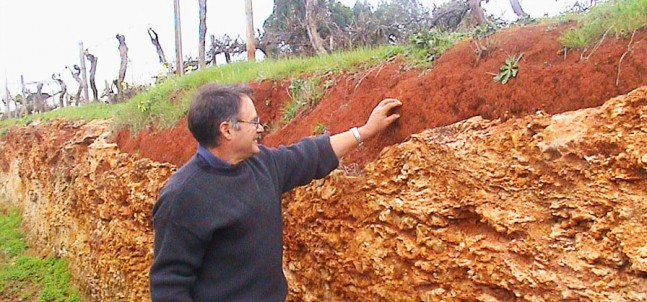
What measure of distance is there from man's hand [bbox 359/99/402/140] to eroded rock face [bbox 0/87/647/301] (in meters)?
0.15

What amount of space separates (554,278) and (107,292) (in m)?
5.42

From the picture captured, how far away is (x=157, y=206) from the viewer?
241 centimetres

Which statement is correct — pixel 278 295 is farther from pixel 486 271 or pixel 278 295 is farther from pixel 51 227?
pixel 51 227

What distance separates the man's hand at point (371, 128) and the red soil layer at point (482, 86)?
0.06 meters

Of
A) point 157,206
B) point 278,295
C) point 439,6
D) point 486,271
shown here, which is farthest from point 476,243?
point 439,6

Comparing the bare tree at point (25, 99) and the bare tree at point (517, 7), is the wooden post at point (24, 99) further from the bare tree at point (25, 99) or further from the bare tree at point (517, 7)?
the bare tree at point (517, 7)

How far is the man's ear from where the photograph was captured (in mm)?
2402

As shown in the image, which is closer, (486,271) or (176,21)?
(486,271)

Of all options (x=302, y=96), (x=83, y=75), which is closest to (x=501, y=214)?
(x=302, y=96)

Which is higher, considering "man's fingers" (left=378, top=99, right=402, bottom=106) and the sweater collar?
"man's fingers" (left=378, top=99, right=402, bottom=106)

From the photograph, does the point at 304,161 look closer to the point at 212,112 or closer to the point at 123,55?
the point at 212,112

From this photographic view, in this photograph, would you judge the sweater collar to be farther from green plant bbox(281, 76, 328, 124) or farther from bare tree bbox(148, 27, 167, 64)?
bare tree bbox(148, 27, 167, 64)

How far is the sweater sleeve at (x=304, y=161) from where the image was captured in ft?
9.11

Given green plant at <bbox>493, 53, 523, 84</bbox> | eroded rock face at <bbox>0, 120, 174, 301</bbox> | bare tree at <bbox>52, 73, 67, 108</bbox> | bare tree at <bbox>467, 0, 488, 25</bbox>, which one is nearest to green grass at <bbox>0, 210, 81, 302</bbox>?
eroded rock face at <bbox>0, 120, 174, 301</bbox>
